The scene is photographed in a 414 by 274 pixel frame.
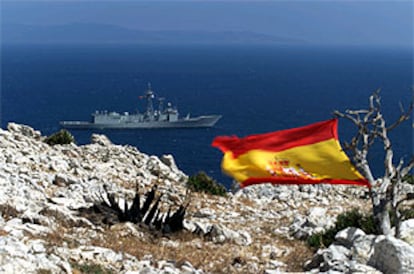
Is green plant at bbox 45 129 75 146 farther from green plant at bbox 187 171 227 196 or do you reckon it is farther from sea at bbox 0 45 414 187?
sea at bbox 0 45 414 187

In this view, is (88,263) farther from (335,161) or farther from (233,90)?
(233,90)

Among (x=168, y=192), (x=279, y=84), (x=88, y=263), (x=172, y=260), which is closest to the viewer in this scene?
(x=88, y=263)

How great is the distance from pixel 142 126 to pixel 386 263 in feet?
363

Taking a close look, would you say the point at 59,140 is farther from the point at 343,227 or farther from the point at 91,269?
the point at 91,269

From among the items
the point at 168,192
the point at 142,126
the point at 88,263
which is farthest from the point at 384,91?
the point at 88,263

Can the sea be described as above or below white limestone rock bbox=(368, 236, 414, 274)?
below

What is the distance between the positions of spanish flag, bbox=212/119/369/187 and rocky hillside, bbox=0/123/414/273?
55.4 inches

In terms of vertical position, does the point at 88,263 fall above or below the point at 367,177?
below

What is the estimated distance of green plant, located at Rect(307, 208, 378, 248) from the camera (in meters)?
14.5

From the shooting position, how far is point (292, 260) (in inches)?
523

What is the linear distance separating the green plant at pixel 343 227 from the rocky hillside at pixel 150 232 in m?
0.32

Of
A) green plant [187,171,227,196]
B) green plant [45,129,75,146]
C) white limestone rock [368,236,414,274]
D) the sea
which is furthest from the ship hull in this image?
white limestone rock [368,236,414,274]

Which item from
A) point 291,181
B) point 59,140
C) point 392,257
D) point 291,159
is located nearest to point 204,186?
point 59,140

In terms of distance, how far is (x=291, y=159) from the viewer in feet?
39.5
